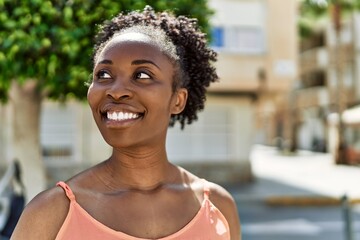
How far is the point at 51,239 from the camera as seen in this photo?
156 cm

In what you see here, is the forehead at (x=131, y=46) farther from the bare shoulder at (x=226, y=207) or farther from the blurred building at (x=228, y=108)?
the blurred building at (x=228, y=108)

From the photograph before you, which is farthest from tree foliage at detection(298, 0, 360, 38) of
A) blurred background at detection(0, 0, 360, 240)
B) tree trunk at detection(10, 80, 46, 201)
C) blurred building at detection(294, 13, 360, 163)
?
tree trunk at detection(10, 80, 46, 201)

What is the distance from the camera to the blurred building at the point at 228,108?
1780 centimetres

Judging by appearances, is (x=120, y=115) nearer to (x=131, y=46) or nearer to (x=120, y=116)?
(x=120, y=116)

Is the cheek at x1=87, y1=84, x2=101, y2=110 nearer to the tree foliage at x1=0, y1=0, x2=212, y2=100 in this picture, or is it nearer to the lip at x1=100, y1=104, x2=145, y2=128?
the lip at x1=100, y1=104, x2=145, y2=128

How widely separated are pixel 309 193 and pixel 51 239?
14.7m

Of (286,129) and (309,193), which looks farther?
(286,129)

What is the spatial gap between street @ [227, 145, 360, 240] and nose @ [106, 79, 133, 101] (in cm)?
576

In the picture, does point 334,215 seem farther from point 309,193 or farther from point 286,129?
point 286,129

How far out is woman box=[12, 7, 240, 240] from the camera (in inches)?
61.9

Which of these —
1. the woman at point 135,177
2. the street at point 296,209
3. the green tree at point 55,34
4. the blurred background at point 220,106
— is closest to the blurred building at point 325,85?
the blurred background at point 220,106

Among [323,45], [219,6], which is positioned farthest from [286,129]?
[219,6]

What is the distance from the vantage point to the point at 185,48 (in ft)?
6.51

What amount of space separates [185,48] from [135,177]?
18.8 inches
